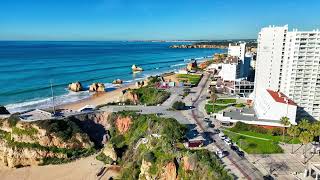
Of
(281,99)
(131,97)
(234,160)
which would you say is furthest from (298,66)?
(131,97)

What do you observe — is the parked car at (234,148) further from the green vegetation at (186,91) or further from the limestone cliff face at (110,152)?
the green vegetation at (186,91)

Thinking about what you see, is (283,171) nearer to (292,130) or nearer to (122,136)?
(292,130)

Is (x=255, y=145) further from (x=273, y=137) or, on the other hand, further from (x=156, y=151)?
(x=156, y=151)

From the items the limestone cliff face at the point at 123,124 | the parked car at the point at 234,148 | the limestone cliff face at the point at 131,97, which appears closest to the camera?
the parked car at the point at 234,148

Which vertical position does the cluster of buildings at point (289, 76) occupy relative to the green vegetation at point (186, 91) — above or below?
above

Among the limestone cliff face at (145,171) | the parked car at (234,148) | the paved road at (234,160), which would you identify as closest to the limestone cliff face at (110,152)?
the limestone cliff face at (145,171)
